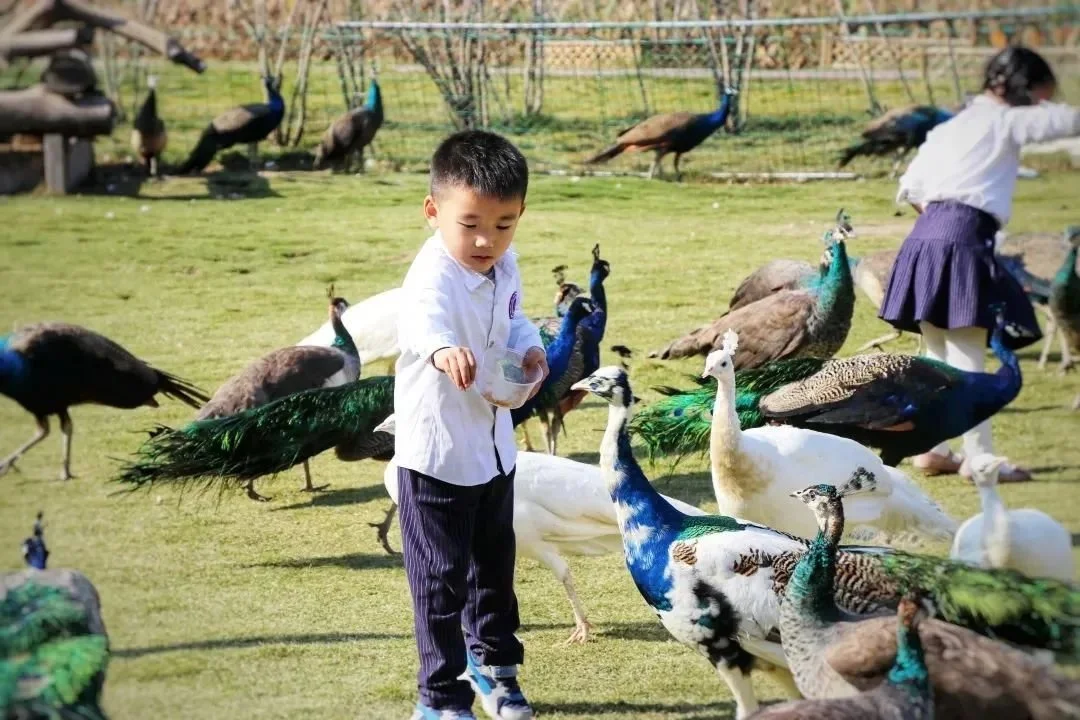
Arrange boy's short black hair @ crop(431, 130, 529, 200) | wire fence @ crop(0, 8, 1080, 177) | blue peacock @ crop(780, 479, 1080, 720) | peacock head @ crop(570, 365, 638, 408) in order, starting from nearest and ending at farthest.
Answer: blue peacock @ crop(780, 479, 1080, 720), boy's short black hair @ crop(431, 130, 529, 200), peacock head @ crop(570, 365, 638, 408), wire fence @ crop(0, 8, 1080, 177)

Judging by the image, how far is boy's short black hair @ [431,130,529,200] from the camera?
3342mm

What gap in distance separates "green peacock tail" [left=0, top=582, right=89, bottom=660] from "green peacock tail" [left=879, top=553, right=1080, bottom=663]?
192 cm

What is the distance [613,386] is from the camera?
4.02 m

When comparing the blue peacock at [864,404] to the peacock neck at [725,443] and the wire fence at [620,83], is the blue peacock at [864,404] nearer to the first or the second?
the peacock neck at [725,443]

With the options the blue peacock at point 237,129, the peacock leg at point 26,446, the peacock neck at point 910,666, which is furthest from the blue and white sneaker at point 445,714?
the blue peacock at point 237,129

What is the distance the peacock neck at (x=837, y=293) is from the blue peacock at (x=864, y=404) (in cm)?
95

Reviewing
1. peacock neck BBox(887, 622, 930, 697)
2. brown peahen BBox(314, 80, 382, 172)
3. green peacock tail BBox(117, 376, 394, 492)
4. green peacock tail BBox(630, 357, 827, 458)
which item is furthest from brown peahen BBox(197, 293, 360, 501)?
brown peahen BBox(314, 80, 382, 172)

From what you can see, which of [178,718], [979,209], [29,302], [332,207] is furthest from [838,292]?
[332,207]

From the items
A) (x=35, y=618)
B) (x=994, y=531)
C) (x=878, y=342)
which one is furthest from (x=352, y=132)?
(x=35, y=618)

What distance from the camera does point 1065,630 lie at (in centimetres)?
323

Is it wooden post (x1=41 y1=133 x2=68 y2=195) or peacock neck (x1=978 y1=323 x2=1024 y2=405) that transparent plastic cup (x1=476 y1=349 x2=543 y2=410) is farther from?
wooden post (x1=41 y1=133 x2=68 y2=195)

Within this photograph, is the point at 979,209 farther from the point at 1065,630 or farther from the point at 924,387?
the point at 1065,630

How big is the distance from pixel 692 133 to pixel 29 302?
6056mm

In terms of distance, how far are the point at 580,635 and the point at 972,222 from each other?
2645mm
